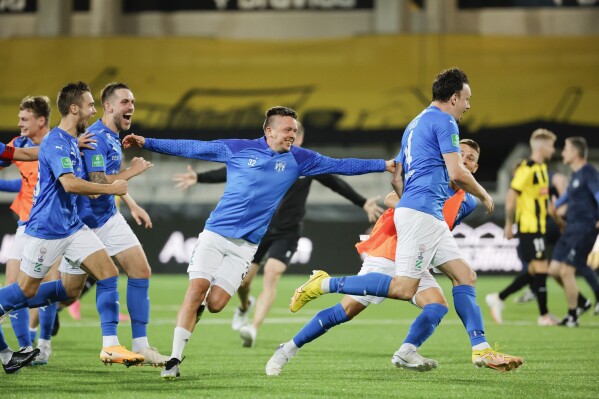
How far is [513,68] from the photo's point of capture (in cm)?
2577

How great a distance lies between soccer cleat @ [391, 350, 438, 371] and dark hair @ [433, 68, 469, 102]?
1942 millimetres

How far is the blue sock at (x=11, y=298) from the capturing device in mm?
7297

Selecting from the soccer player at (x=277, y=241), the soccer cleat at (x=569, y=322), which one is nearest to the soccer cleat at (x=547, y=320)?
the soccer cleat at (x=569, y=322)

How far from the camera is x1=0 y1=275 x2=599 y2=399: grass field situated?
6.52m

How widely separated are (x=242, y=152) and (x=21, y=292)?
195cm

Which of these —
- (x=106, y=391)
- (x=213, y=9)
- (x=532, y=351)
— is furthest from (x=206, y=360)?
(x=213, y=9)

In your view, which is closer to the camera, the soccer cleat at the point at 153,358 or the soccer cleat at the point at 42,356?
the soccer cleat at the point at 153,358

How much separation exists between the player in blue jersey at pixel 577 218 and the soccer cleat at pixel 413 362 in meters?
5.56

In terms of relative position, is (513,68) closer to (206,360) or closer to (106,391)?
(206,360)

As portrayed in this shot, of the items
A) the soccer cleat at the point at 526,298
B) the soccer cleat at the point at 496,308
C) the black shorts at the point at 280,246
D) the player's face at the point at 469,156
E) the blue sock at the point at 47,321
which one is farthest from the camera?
the soccer cleat at the point at 526,298

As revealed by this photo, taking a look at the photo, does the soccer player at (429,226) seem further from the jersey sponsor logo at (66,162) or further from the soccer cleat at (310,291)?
the jersey sponsor logo at (66,162)

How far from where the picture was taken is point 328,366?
8109 mm

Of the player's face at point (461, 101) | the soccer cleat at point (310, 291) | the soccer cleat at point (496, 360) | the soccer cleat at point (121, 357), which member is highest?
the player's face at point (461, 101)

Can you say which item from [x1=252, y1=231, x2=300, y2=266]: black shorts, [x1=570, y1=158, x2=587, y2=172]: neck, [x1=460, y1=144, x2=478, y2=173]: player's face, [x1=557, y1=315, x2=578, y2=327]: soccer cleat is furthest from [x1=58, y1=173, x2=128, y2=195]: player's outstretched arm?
[x1=570, y1=158, x2=587, y2=172]: neck
